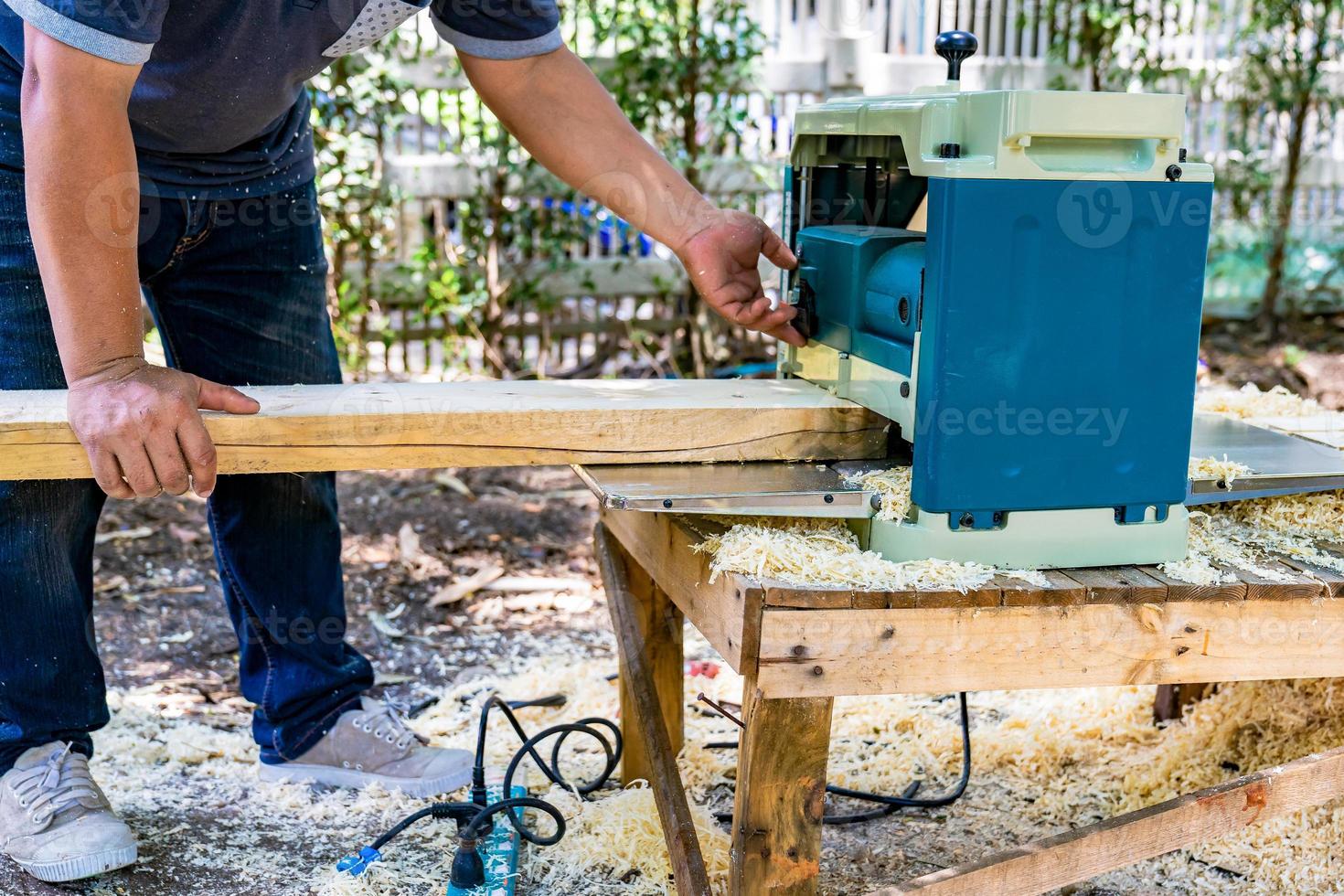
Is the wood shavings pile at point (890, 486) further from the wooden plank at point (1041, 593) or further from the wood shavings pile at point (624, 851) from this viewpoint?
the wood shavings pile at point (624, 851)

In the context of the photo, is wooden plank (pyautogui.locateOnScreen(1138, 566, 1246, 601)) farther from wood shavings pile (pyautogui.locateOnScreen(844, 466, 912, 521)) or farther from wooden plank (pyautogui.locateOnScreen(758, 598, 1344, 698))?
wood shavings pile (pyautogui.locateOnScreen(844, 466, 912, 521))

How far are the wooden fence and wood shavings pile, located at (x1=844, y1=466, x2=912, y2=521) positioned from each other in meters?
3.32

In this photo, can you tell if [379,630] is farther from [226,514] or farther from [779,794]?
[779,794]

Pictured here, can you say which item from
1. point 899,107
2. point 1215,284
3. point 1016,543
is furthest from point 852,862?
point 1215,284

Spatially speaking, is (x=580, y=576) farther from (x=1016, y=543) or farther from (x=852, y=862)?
(x=1016, y=543)

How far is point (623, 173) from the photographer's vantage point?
229cm

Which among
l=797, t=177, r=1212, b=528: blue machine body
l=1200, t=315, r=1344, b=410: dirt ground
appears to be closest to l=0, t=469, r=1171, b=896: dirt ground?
l=797, t=177, r=1212, b=528: blue machine body

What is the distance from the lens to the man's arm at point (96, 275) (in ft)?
5.42

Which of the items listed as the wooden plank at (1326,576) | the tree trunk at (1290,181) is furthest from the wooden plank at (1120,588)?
the tree trunk at (1290,181)

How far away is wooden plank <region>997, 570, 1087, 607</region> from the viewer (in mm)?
1642

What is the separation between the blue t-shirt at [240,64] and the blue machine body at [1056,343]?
37.9 inches

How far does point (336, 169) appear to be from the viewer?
16.7 ft

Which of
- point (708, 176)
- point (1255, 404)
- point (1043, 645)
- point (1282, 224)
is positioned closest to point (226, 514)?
point (1043, 645)

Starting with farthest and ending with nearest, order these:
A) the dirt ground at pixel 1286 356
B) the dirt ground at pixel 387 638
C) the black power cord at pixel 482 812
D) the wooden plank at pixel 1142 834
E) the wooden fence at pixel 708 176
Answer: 1. the dirt ground at pixel 1286 356
2. the wooden fence at pixel 708 176
3. the dirt ground at pixel 387 638
4. the black power cord at pixel 482 812
5. the wooden plank at pixel 1142 834
